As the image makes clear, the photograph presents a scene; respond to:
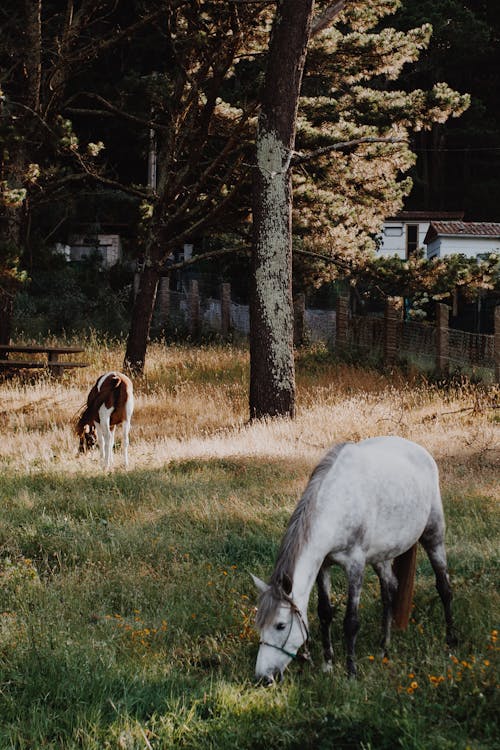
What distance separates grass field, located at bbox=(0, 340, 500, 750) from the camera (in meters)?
4.22

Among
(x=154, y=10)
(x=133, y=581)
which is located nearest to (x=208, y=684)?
(x=133, y=581)

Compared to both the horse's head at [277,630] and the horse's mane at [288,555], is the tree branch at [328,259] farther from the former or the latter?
the horse's head at [277,630]

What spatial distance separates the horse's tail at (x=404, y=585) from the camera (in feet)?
18.4

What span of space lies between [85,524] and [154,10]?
14.6m

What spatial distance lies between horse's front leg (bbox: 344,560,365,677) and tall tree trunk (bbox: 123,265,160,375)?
13886 mm

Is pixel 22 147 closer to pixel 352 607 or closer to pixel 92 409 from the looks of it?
pixel 92 409

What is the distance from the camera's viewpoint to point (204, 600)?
6176 mm

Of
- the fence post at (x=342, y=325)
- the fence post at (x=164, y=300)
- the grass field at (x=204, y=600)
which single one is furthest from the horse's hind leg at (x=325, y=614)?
the fence post at (x=164, y=300)

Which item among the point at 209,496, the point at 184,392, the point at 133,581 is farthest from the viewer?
the point at 184,392

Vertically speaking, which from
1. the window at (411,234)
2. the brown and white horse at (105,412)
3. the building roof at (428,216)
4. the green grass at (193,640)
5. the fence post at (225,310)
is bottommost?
the green grass at (193,640)

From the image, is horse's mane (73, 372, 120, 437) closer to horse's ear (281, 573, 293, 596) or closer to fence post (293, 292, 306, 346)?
horse's ear (281, 573, 293, 596)

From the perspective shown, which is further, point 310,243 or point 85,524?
point 310,243

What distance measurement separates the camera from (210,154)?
21.0 metres

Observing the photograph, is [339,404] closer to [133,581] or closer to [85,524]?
[85,524]
